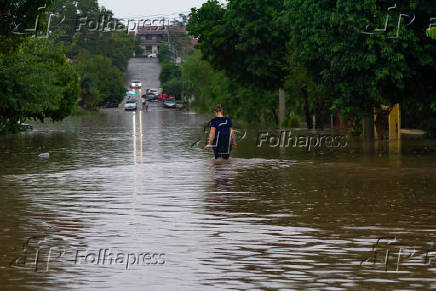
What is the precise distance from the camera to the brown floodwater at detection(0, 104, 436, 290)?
9562 mm

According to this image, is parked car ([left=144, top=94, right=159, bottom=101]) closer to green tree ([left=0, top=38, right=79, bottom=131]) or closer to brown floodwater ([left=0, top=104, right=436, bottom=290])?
green tree ([left=0, top=38, right=79, bottom=131])

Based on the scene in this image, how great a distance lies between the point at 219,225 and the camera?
13336 millimetres

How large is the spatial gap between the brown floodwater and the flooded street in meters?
0.02

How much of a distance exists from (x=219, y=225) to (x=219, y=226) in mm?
109

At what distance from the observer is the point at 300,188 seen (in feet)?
62.2

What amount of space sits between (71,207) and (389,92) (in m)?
20.6

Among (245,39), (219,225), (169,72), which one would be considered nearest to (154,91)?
(169,72)

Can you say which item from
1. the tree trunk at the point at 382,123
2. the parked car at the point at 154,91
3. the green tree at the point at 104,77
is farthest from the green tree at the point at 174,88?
the tree trunk at the point at 382,123

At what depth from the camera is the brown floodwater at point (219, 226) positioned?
9562 millimetres

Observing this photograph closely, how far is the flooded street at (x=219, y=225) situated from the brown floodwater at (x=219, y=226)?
0.8 inches

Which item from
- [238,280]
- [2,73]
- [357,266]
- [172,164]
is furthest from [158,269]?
[2,73]

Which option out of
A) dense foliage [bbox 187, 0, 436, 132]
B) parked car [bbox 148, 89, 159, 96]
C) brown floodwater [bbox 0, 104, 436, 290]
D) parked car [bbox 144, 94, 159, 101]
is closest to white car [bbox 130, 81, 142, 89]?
parked car [bbox 148, 89, 159, 96]

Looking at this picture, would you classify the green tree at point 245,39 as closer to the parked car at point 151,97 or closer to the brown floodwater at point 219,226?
the brown floodwater at point 219,226

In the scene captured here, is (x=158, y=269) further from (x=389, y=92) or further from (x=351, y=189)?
(x=389, y=92)
